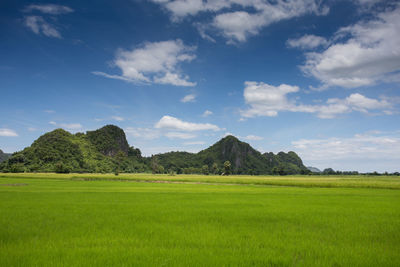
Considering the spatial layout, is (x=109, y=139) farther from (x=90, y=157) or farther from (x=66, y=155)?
(x=66, y=155)

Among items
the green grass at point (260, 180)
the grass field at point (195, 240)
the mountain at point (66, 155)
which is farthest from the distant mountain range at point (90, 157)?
the grass field at point (195, 240)

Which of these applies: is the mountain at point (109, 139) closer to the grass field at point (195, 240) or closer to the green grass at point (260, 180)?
the green grass at point (260, 180)

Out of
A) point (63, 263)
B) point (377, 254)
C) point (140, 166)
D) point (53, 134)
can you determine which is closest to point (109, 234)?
A: point (63, 263)

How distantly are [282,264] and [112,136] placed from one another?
570ft

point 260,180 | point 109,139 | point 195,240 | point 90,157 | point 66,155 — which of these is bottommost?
point 260,180

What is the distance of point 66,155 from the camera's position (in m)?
107

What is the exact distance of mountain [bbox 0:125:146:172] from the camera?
92950mm

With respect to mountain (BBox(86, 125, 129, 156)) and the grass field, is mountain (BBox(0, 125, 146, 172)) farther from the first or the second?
the grass field

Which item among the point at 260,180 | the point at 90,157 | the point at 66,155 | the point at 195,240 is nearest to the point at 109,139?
the point at 90,157

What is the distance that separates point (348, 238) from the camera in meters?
7.73

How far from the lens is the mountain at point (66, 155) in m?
92.9

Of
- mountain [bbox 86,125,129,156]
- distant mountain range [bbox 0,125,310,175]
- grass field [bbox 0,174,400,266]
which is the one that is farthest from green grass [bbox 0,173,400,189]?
mountain [bbox 86,125,129,156]

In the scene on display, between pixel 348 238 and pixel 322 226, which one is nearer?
pixel 348 238

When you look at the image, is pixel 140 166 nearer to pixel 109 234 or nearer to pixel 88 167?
pixel 88 167
